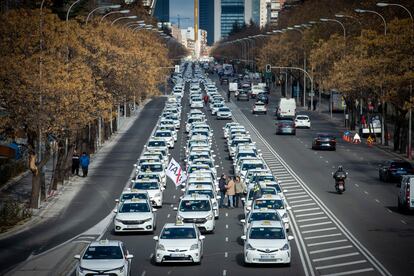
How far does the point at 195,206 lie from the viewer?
4525 cm

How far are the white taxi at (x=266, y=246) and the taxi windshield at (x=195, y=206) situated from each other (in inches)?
299

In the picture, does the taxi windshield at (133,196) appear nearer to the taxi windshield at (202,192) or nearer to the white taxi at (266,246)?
the taxi windshield at (202,192)

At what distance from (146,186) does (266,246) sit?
1806 centimetres

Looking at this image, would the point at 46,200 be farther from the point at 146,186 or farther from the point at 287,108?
the point at 287,108

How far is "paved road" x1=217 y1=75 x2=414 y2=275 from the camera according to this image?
38594 mm

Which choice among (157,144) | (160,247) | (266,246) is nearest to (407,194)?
(266,246)

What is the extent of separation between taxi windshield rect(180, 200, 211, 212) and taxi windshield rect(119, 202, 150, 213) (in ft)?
4.54

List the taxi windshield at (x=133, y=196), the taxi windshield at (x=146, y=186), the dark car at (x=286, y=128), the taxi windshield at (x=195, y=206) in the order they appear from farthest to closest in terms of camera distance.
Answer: the dark car at (x=286, y=128)
the taxi windshield at (x=146, y=186)
the taxi windshield at (x=133, y=196)
the taxi windshield at (x=195, y=206)

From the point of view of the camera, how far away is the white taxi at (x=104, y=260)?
106ft

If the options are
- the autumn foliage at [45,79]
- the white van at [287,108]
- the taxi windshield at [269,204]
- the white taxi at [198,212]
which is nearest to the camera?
the white taxi at [198,212]

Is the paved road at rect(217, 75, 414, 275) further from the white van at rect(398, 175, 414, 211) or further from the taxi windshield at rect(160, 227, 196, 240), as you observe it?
the taxi windshield at rect(160, 227, 196, 240)

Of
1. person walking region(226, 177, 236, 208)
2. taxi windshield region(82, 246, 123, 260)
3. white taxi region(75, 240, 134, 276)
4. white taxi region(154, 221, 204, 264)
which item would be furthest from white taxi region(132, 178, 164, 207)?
taxi windshield region(82, 246, 123, 260)

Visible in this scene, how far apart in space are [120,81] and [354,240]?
3613 cm

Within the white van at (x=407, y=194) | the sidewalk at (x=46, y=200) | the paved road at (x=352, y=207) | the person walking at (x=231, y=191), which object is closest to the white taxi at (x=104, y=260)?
the paved road at (x=352, y=207)
